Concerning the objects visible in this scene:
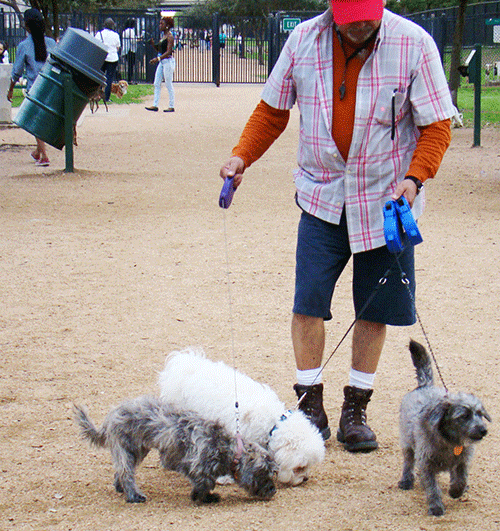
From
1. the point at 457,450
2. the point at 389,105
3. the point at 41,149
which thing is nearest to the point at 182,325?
the point at 389,105

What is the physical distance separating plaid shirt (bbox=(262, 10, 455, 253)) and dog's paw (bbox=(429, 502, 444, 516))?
1107mm

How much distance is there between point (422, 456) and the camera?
3.01 metres

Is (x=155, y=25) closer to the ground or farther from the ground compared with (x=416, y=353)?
farther from the ground

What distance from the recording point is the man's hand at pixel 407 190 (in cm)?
321

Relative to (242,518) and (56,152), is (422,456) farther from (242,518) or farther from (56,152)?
(56,152)

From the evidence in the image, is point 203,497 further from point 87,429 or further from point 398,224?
point 398,224

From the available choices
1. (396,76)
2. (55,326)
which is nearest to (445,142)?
(396,76)

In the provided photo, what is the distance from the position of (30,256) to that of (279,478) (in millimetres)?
4393

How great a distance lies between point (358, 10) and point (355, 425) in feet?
6.06

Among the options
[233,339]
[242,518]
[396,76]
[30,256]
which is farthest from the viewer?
[30,256]

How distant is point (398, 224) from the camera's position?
127 inches

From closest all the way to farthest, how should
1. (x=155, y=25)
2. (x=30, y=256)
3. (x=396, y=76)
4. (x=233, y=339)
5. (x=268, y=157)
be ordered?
(x=396, y=76) < (x=233, y=339) < (x=30, y=256) < (x=268, y=157) < (x=155, y=25)

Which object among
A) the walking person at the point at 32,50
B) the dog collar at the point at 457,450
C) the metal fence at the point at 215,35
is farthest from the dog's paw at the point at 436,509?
the metal fence at the point at 215,35

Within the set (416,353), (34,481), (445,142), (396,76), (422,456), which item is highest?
(396,76)
